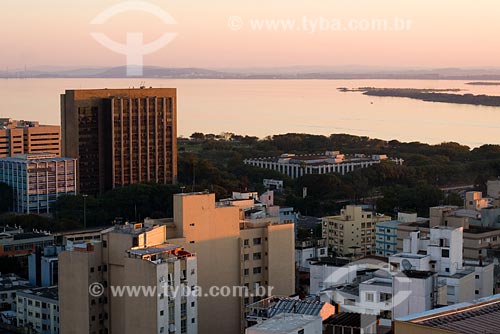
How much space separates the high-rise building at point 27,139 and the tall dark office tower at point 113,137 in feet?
11.7

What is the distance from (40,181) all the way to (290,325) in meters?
15.6

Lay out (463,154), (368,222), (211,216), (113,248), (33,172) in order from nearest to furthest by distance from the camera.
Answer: (113,248)
(211,216)
(368,222)
(33,172)
(463,154)

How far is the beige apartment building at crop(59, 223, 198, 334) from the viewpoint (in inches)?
315

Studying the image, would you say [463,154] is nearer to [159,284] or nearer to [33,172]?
[33,172]

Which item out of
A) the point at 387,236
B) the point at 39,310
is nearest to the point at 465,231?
the point at 387,236

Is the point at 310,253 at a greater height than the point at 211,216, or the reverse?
the point at 211,216

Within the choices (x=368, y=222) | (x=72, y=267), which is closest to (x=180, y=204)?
(x=72, y=267)

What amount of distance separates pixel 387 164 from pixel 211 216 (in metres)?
16.0

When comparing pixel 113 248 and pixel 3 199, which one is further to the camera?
pixel 3 199

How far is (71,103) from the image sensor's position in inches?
883

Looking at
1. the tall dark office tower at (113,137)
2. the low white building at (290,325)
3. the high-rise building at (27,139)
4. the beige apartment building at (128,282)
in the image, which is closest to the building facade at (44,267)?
the beige apartment building at (128,282)

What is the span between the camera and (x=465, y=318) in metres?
6.21

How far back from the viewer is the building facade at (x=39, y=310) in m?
11.0

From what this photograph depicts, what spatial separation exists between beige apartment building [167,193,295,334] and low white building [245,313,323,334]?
218 centimetres
